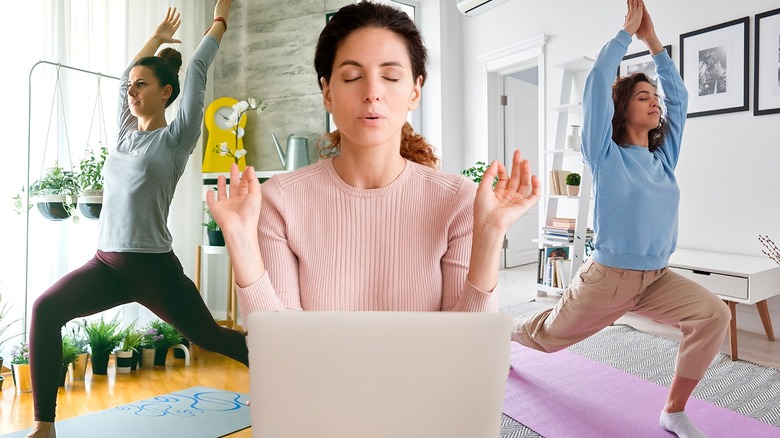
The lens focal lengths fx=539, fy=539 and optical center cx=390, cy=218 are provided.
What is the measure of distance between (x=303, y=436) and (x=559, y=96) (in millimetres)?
4709

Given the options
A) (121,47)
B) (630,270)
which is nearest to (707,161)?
(630,270)

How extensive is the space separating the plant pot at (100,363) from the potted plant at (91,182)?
62 centimetres

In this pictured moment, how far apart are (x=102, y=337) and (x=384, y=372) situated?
2007mm

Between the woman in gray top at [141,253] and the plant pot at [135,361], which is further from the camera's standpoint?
the plant pot at [135,361]

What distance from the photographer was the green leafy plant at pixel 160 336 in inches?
89.3

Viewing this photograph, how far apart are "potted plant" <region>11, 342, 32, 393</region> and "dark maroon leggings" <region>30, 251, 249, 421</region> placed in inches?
17.8

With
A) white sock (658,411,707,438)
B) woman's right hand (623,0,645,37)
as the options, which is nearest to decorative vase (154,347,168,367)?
white sock (658,411,707,438)

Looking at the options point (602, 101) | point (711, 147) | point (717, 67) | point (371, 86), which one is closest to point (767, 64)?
point (717, 67)

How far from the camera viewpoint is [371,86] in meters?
1.08

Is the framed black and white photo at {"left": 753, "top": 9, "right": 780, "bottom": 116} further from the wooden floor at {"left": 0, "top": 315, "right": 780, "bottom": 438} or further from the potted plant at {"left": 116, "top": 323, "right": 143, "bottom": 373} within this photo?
the potted plant at {"left": 116, "top": 323, "right": 143, "bottom": 373}

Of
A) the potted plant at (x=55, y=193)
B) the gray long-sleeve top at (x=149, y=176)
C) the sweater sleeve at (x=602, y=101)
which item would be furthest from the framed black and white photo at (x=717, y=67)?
the potted plant at (x=55, y=193)

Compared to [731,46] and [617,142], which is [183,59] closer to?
[617,142]

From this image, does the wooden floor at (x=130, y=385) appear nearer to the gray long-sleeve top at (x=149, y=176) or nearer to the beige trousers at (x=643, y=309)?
the gray long-sleeve top at (x=149, y=176)

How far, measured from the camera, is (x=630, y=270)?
6.81ft
